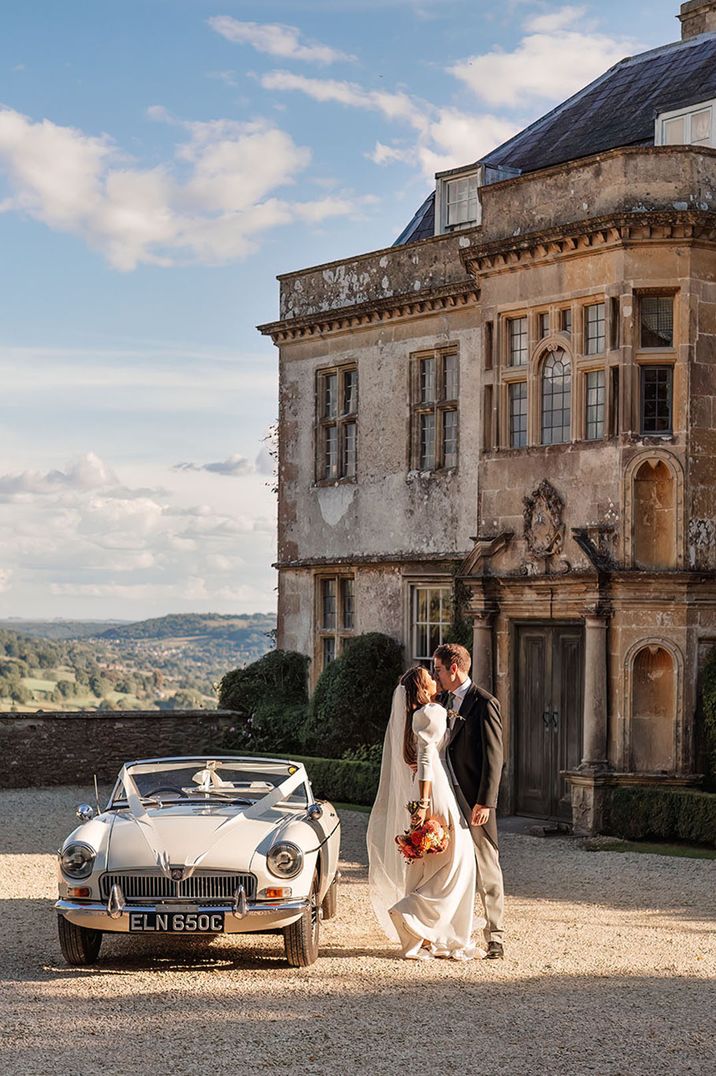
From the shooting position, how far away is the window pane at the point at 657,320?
17781 mm

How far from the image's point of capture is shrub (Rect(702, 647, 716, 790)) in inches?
668

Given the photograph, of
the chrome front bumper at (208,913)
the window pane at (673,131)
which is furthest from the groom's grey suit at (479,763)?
the window pane at (673,131)

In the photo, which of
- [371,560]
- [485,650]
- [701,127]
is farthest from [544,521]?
[701,127]

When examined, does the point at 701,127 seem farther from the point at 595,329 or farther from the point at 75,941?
the point at 75,941

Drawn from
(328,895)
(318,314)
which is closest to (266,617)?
(318,314)

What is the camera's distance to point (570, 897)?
13281mm

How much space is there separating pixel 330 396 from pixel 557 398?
21.9ft

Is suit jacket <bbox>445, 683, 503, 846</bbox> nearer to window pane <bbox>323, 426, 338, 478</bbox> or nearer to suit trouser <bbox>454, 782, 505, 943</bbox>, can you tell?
suit trouser <bbox>454, 782, 505, 943</bbox>

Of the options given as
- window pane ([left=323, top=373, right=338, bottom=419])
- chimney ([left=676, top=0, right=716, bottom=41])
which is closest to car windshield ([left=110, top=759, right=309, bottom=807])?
window pane ([left=323, top=373, right=338, bottom=419])

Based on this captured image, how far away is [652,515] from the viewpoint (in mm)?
17656

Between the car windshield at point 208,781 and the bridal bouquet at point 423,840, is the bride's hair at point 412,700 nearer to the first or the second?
the bridal bouquet at point 423,840

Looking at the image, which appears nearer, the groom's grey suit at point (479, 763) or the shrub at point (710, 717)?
the groom's grey suit at point (479, 763)

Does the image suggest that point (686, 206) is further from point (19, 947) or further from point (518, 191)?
point (19, 947)

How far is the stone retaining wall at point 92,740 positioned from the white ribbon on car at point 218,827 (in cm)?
1374
